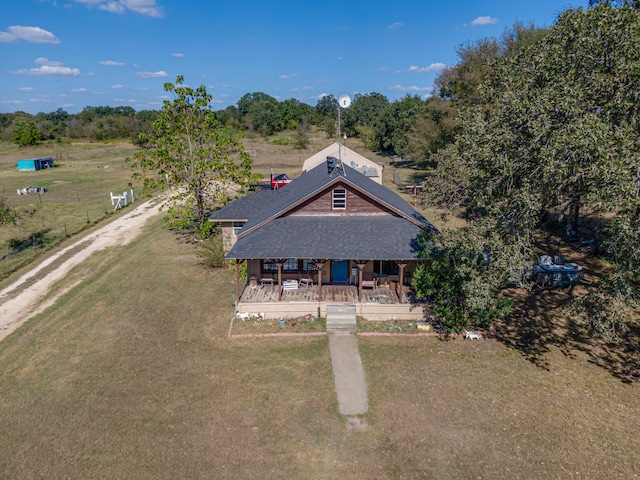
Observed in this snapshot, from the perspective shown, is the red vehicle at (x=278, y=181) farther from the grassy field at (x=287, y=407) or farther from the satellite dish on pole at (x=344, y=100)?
the grassy field at (x=287, y=407)

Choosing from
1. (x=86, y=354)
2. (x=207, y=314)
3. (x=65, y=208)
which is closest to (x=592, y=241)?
(x=207, y=314)

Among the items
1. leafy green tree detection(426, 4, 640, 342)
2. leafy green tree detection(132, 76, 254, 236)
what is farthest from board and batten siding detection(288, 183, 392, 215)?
leafy green tree detection(132, 76, 254, 236)

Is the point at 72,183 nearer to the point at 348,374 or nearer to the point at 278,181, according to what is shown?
the point at 278,181

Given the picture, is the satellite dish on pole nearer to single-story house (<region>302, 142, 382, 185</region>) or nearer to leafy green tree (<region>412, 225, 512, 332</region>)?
leafy green tree (<region>412, 225, 512, 332</region>)

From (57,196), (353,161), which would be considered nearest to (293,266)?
(353,161)

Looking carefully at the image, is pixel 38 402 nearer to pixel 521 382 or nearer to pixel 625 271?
pixel 521 382
